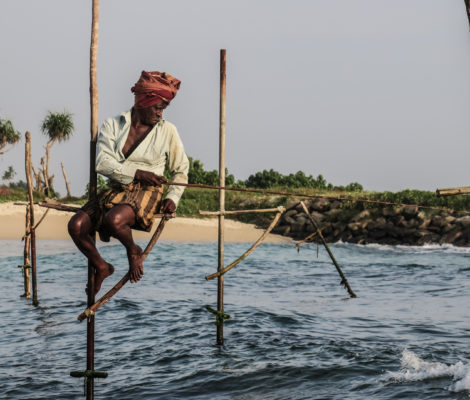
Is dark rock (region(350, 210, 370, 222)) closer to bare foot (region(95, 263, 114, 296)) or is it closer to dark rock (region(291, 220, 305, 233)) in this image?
dark rock (region(291, 220, 305, 233))

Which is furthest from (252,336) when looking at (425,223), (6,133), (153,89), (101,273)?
(6,133)

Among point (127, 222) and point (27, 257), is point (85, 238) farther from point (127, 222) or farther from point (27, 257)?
point (27, 257)

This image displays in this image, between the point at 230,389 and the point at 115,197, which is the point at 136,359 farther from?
the point at 115,197

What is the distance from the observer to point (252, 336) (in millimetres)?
12422

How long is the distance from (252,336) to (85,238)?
6.92 metres

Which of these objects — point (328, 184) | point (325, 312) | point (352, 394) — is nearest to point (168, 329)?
point (325, 312)

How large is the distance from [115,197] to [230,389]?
424 cm

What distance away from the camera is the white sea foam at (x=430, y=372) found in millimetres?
9227

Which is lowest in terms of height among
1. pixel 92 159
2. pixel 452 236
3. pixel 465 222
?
pixel 452 236

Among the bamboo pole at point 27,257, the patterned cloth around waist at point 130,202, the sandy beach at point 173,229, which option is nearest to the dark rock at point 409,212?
the sandy beach at point 173,229

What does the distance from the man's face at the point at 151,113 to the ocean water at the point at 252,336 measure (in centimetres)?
415

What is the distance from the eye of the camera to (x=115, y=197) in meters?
6.00

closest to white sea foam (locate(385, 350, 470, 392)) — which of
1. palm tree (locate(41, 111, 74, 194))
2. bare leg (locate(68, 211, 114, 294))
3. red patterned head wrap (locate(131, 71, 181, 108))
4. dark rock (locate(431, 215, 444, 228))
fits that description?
bare leg (locate(68, 211, 114, 294))

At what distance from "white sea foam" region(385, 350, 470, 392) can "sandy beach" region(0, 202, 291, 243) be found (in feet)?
66.3
